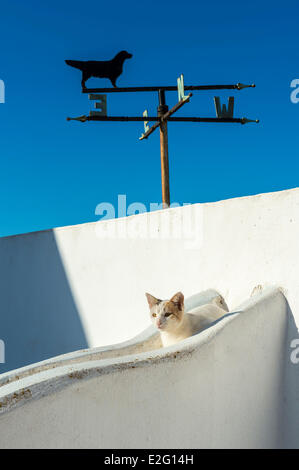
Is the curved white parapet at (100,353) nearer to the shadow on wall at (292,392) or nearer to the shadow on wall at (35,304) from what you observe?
the shadow on wall at (292,392)

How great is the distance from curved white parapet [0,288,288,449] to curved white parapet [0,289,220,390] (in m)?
0.20

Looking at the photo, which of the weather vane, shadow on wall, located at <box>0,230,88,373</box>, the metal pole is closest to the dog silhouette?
the weather vane

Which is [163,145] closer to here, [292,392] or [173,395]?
[292,392]

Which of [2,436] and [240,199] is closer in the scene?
[2,436]

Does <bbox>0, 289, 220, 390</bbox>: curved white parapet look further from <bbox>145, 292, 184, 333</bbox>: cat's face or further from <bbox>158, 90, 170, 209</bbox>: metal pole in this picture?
<bbox>158, 90, 170, 209</bbox>: metal pole

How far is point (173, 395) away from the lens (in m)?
1.72

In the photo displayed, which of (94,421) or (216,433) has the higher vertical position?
(94,421)

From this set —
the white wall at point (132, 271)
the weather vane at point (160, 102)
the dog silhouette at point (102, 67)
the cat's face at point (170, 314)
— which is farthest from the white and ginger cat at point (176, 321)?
the dog silhouette at point (102, 67)

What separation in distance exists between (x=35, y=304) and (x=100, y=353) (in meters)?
2.61
